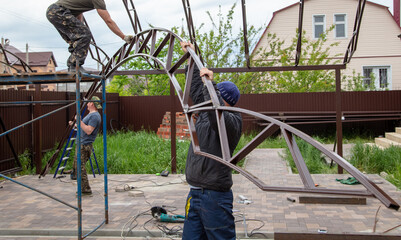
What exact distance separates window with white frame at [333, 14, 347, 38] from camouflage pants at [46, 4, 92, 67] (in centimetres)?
1859

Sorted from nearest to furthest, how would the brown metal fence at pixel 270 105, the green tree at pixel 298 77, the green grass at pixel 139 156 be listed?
1. the green grass at pixel 139 156
2. the brown metal fence at pixel 270 105
3. the green tree at pixel 298 77

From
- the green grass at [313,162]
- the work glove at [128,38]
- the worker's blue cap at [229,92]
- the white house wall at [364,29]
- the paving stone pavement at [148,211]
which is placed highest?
the white house wall at [364,29]

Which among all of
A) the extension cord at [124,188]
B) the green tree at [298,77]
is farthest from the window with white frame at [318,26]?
the extension cord at [124,188]

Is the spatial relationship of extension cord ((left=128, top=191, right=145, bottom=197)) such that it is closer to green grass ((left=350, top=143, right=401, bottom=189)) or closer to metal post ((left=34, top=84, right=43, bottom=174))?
metal post ((left=34, top=84, right=43, bottom=174))

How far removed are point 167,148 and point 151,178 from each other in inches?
94.4

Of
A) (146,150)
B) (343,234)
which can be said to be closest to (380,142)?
(146,150)

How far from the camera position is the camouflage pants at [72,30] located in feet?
18.7

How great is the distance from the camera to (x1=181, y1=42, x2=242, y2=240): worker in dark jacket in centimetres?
364

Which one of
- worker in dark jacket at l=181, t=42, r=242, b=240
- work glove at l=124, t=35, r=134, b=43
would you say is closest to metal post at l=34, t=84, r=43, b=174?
work glove at l=124, t=35, r=134, b=43

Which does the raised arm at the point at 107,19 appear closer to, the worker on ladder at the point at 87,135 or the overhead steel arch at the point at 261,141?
the overhead steel arch at the point at 261,141

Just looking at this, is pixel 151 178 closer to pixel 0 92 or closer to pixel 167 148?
pixel 167 148

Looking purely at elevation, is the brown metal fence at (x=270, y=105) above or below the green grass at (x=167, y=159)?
above

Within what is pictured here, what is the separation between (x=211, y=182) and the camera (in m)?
3.69

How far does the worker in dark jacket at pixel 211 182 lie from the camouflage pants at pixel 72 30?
2606mm
